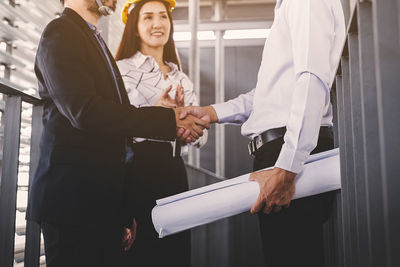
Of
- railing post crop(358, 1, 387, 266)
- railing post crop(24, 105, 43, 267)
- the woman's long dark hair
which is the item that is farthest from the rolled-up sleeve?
the woman's long dark hair

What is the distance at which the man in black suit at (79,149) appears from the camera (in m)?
1.23

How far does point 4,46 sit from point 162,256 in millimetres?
1246

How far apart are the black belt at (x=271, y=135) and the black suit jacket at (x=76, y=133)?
434 millimetres

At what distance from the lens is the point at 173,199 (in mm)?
1265

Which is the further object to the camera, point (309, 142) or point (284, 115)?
point (284, 115)

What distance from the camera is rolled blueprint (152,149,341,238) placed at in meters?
Result: 1.14

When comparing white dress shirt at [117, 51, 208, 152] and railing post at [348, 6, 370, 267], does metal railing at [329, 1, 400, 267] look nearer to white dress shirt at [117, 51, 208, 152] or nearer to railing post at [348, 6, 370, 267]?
railing post at [348, 6, 370, 267]

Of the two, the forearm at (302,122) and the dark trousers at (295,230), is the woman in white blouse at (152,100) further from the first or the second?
the forearm at (302,122)

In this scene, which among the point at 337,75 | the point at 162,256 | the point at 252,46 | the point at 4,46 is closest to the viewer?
the point at 337,75

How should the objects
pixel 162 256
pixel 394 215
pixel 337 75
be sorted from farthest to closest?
1. pixel 162 256
2. pixel 337 75
3. pixel 394 215

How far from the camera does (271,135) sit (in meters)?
1.25

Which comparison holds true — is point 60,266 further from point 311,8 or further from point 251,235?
point 251,235

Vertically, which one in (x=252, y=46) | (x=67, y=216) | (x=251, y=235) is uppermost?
(x=252, y=46)

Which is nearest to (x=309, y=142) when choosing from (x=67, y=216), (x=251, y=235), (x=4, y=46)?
(x=67, y=216)
